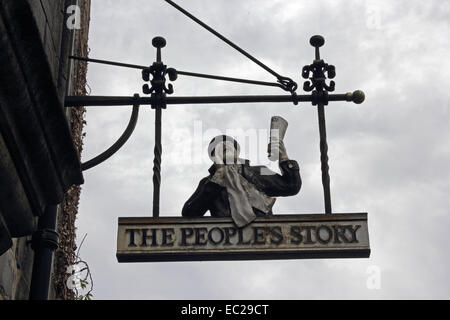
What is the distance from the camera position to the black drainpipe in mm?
7148

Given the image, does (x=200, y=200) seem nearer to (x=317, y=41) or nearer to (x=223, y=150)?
(x=223, y=150)

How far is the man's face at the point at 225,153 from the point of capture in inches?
300

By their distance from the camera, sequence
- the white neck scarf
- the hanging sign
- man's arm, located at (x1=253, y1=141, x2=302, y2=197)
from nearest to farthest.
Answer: the hanging sign → the white neck scarf → man's arm, located at (x1=253, y1=141, x2=302, y2=197)

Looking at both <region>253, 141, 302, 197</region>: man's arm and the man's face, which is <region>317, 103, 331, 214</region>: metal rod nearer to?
<region>253, 141, 302, 197</region>: man's arm

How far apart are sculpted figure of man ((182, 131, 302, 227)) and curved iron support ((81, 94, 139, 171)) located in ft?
2.10

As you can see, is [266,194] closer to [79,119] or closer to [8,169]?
[8,169]

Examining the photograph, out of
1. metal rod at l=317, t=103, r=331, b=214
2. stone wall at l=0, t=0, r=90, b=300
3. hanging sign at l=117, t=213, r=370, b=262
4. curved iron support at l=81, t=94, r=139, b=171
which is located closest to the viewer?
hanging sign at l=117, t=213, r=370, b=262

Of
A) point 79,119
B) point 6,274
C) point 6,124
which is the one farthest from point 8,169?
point 79,119

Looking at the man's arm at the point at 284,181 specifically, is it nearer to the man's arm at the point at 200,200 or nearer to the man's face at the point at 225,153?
the man's face at the point at 225,153

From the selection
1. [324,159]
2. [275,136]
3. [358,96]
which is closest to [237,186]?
[275,136]

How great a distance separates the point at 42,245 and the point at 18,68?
227 cm

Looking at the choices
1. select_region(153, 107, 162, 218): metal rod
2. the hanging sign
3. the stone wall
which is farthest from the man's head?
the stone wall

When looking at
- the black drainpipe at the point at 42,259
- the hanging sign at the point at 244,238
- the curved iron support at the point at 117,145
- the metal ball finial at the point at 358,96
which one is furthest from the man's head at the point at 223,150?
the black drainpipe at the point at 42,259

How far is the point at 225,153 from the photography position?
7.66 meters
